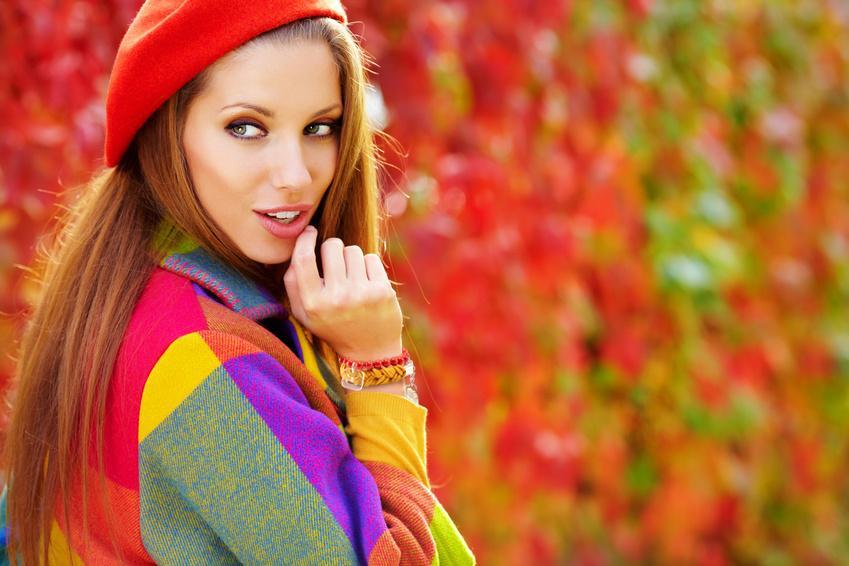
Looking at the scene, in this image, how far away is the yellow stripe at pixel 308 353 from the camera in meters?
1.59

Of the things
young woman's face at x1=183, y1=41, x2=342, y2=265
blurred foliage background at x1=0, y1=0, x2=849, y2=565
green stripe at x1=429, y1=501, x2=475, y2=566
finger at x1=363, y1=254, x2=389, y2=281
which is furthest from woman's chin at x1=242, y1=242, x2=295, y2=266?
blurred foliage background at x1=0, y1=0, x2=849, y2=565

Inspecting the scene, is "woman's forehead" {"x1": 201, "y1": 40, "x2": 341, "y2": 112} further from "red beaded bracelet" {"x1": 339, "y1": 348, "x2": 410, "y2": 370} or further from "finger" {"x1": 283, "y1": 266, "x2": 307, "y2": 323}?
"red beaded bracelet" {"x1": 339, "y1": 348, "x2": 410, "y2": 370}

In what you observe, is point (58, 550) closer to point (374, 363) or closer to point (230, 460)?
point (230, 460)

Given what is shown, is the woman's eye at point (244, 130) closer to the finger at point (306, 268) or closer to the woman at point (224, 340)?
the woman at point (224, 340)

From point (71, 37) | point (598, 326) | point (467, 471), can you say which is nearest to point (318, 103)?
point (71, 37)

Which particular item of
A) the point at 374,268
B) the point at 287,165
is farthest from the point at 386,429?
the point at 287,165

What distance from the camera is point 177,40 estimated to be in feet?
4.95

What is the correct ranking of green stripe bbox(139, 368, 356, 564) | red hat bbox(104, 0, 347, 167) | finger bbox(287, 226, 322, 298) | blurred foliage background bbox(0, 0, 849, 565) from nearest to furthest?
green stripe bbox(139, 368, 356, 564) < red hat bbox(104, 0, 347, 167) < finger bbox(287, 226, 322, 298) < blurred foliage background bbox(0, 0, 849, 565)

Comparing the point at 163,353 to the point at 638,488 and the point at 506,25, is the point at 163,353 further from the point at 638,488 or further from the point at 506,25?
the point at 638,488

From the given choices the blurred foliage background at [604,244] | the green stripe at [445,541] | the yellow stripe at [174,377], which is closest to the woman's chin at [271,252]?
the yellow stripe at [174,377]

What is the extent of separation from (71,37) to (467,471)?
1.66 meters

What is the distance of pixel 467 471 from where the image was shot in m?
3.39

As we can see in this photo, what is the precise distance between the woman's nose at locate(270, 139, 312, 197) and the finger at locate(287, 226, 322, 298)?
0.10 metres

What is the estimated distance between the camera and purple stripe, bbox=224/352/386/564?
1.40 m
